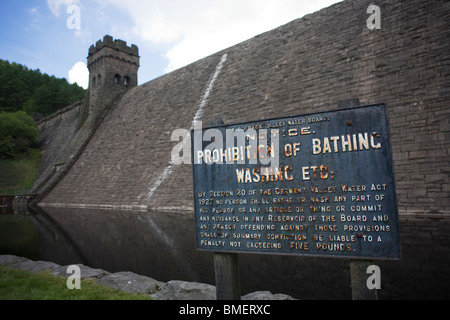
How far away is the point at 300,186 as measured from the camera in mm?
3342

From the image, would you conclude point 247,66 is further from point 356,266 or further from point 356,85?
point 356,266

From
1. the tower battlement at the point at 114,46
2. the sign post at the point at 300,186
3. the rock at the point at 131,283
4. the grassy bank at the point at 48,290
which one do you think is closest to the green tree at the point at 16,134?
Answer: the tower battlement at the point at 114,46

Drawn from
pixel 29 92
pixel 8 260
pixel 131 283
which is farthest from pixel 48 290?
pixel 29 92

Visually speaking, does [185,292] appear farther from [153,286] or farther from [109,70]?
[109,70]

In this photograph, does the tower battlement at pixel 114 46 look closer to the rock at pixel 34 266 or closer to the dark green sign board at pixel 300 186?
the rock at pixel 34 266

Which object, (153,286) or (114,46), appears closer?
(153,286)

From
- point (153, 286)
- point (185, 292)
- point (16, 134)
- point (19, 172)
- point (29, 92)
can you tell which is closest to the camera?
point (185, 292)

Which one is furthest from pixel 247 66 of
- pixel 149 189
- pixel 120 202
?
pixel 120 202

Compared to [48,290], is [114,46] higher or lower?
higher

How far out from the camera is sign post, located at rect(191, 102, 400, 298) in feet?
9.78

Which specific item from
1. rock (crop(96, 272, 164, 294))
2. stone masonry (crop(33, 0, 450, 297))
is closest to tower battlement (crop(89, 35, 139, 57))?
stone masonry (crop(33, 0, 450, 297))

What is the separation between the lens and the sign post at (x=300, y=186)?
2.98 metres

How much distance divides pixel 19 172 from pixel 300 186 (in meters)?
42.0

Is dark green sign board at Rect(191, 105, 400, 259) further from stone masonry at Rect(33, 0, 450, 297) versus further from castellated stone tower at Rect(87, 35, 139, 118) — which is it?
castellated stone tower at Rect(87, 35, 139, 118)
